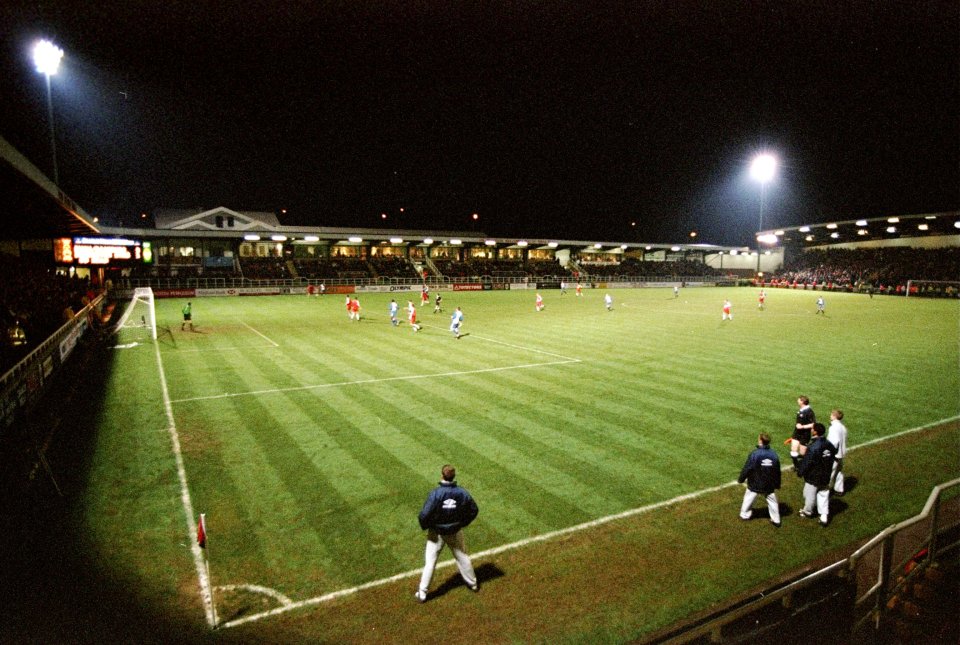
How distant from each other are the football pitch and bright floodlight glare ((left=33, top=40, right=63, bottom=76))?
38.9 ft

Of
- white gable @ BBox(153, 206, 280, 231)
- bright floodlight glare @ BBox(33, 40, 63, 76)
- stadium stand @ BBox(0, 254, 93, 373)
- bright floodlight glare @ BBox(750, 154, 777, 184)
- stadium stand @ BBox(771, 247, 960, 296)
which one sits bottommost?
stadium stand @ BBox(0, 254, 93, 373)

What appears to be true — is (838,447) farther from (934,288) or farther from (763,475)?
(934,288)

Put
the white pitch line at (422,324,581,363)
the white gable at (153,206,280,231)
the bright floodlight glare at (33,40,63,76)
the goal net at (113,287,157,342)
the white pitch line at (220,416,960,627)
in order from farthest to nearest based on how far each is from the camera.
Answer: the white gable at (153,206,280,231), the goal net at (113,287,157,342), the white pitch line at (422,324,581,363), the bright floodlight glare at (33,40,63,76), the white pitch line at (220,416,960,627)

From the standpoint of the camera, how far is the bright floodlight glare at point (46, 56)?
20.6m

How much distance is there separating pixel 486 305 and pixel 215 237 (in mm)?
36877

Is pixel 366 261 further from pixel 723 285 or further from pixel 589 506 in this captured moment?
pixel 589 506

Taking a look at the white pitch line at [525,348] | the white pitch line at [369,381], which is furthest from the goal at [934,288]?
the white pitch line at [369,381]

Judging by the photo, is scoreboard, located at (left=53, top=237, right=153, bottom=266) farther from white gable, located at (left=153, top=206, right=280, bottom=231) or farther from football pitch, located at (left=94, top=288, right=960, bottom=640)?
white gable, located at (left=153, top=206, right=280, bottom=231)

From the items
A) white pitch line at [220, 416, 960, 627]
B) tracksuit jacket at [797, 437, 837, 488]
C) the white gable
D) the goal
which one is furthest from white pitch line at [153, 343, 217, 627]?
the goal

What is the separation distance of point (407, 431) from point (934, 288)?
7584cm

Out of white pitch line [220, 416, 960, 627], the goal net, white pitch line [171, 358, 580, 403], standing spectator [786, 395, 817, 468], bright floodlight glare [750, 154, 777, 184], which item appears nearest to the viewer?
white pitch line [220, 416, 960, 627]

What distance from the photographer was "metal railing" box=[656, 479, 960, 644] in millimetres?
3816

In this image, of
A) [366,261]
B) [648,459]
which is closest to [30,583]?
[648,459]

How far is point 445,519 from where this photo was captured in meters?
6.12
